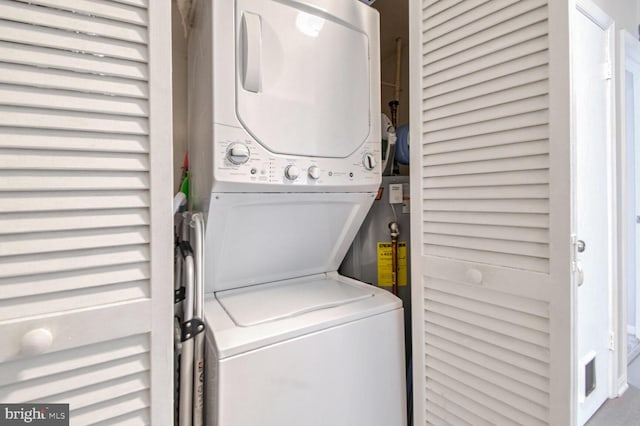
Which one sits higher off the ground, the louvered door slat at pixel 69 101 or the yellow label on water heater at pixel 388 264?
the louvered door slat at pixel 69 101

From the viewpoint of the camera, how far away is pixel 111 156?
735mm

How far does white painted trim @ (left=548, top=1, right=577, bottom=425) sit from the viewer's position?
0.89 metres

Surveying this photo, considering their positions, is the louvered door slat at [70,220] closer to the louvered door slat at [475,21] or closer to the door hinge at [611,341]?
the louvered door slat at [475,21]

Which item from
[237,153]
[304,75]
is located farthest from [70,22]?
[304,75]

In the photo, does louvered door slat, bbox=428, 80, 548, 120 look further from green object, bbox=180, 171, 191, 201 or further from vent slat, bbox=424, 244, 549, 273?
green object, bbox=180, 171, 191, 201

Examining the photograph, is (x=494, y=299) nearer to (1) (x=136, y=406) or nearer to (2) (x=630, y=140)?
(1) (x=136, y=406)

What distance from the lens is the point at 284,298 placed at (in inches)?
54.5

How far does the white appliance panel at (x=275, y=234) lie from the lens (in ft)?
4.12

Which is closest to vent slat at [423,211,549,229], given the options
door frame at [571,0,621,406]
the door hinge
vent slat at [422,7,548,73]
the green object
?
vent slat at [422,7,548,73]

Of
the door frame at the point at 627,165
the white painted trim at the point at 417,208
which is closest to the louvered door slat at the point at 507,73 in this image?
the white painted trim at the point at 417,208

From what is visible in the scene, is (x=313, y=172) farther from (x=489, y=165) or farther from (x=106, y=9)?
(x=106, y=9)

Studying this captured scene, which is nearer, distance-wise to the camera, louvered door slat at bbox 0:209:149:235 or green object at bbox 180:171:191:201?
louvered door slat at bbox 0:209:149:235

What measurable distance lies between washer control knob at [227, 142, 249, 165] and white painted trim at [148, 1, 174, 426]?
297 millimetres

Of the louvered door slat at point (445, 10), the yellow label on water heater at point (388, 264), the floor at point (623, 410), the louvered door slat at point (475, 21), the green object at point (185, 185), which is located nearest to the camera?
the louvered door slat at point (475, 21)
